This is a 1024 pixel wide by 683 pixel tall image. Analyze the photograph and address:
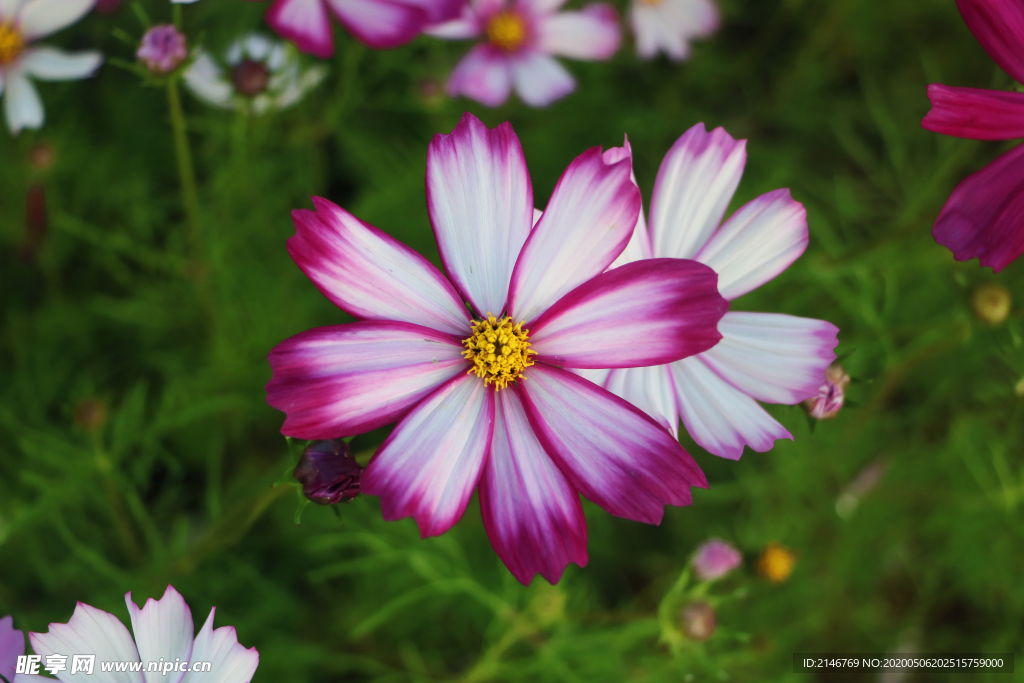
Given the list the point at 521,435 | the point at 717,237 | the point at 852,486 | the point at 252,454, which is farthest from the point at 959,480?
the point at 252,454

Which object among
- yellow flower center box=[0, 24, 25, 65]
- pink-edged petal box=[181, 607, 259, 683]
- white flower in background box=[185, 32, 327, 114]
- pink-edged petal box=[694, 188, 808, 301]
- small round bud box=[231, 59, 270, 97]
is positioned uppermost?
yellow flower center box=[0, 24, 25, 65]

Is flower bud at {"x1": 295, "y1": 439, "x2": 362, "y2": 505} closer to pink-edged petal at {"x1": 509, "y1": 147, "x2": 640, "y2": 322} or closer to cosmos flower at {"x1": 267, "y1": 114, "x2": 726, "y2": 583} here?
cosmos flower at {"x1": 267, "y1": 114, "x2": 726, "y2": 583}

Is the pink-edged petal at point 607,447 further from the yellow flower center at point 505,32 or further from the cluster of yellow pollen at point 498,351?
the yellow flower center at point 505,32

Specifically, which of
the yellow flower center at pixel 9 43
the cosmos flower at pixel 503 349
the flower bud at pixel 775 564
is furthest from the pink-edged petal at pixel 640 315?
the yellow flower center at pixel 9 43

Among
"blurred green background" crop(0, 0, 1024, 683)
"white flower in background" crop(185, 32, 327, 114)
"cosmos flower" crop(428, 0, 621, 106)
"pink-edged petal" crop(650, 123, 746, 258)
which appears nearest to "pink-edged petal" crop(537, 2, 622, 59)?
"cosmos flower" crop(428, 0, 621, 106)

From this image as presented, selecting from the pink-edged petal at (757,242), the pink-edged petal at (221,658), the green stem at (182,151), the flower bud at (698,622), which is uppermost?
the green stem at (182,151)
